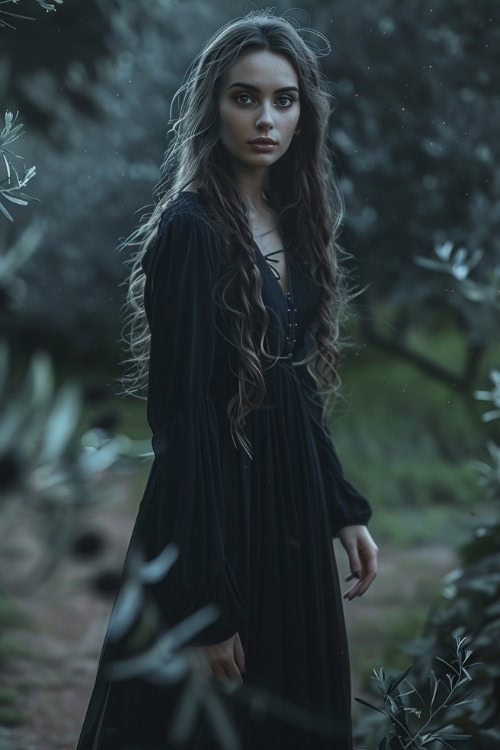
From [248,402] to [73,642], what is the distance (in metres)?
2.69

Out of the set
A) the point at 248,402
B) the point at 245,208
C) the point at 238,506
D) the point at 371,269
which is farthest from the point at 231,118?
the point at 371,269

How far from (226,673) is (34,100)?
5.48m

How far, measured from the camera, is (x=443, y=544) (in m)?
5.54

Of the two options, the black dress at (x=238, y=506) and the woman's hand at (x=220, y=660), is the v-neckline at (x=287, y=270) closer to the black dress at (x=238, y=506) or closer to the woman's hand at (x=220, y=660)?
the black dress at (x=238, y=506)

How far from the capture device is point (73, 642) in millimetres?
4285

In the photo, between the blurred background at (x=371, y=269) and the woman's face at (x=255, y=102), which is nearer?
the woman's face at (x=255, y=102)

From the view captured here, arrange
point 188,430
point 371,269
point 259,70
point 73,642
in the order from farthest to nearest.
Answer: point 371,269 < point 73,642 < point 259,70 < point 188,430

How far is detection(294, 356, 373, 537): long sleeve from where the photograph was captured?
82.1 inches

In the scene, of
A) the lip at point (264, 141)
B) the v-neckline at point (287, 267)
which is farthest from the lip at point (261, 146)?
the v-neckline at point (287, 267)

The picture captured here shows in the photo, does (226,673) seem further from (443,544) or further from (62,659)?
(443,544)

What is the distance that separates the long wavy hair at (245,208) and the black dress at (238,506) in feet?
0.12

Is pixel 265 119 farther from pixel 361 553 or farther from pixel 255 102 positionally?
pixel 361 553

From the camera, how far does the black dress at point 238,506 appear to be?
5.80 ft

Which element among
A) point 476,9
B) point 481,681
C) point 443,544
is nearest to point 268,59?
point 481,681
